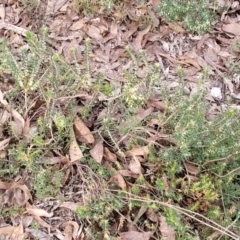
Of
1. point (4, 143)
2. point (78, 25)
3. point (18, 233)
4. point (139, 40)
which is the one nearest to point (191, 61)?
point (139, 40)

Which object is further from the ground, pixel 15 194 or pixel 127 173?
pixel 127 173

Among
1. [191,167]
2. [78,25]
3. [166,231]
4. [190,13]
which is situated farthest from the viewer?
[78,25]

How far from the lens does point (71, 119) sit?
8.16 ft

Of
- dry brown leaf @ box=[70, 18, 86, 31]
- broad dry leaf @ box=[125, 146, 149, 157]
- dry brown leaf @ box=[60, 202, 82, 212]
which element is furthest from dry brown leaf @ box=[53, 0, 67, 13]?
dry brown leaf @ box=[60, 202, 82, 212]

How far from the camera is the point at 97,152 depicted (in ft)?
8.23

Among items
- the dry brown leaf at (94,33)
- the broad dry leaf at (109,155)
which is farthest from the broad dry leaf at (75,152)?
the dry brown leaf at (94,33)

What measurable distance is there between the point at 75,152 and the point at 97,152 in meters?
0.11

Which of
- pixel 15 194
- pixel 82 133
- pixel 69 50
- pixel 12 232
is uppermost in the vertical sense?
pixel 69 50

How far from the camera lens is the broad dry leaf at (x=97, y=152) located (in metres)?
2.49

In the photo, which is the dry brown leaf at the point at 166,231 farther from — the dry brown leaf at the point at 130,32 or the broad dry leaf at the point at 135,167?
the dry brown leaf at the point at 130,32

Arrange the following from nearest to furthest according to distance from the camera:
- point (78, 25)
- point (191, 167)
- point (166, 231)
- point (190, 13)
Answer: point (166, 231) < point (191, 167) < point (190, 13) < point (78, 25)

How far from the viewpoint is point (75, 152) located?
8.14 feet

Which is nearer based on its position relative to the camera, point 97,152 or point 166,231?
point 166,231

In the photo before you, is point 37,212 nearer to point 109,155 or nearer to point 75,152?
point 75,152
